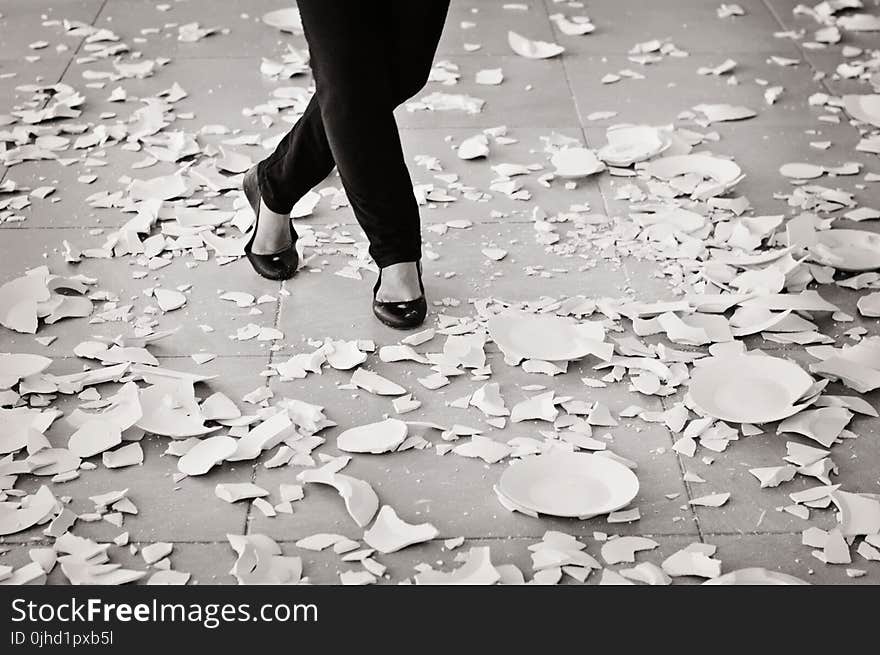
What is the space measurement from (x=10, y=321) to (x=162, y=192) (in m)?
0.58

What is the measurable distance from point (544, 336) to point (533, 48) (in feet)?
4.97

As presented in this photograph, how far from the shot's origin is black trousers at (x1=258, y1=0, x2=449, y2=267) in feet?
A: 6.29

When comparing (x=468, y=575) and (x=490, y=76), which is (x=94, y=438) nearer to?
(x=468, y=575)

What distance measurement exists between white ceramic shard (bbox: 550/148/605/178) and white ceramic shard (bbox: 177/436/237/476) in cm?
121

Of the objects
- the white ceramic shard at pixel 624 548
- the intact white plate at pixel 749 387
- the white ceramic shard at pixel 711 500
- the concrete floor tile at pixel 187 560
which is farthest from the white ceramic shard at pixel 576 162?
the concrete floor tile at pixel 187 560

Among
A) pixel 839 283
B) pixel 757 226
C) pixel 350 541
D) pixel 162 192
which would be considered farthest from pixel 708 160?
pixel 350 541

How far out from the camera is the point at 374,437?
2000 mm

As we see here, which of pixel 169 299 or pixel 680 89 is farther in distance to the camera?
pixel 680 89

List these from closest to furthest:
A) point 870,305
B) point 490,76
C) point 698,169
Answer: point 870,305, point 698,169, point 490,76

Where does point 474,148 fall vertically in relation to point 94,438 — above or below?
below

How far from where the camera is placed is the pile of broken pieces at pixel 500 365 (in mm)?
1792

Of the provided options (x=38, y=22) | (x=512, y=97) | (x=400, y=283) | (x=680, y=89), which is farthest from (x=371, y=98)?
(x=38, y=22)

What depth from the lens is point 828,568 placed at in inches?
69.1

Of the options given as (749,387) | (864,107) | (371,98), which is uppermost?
(371,98)
